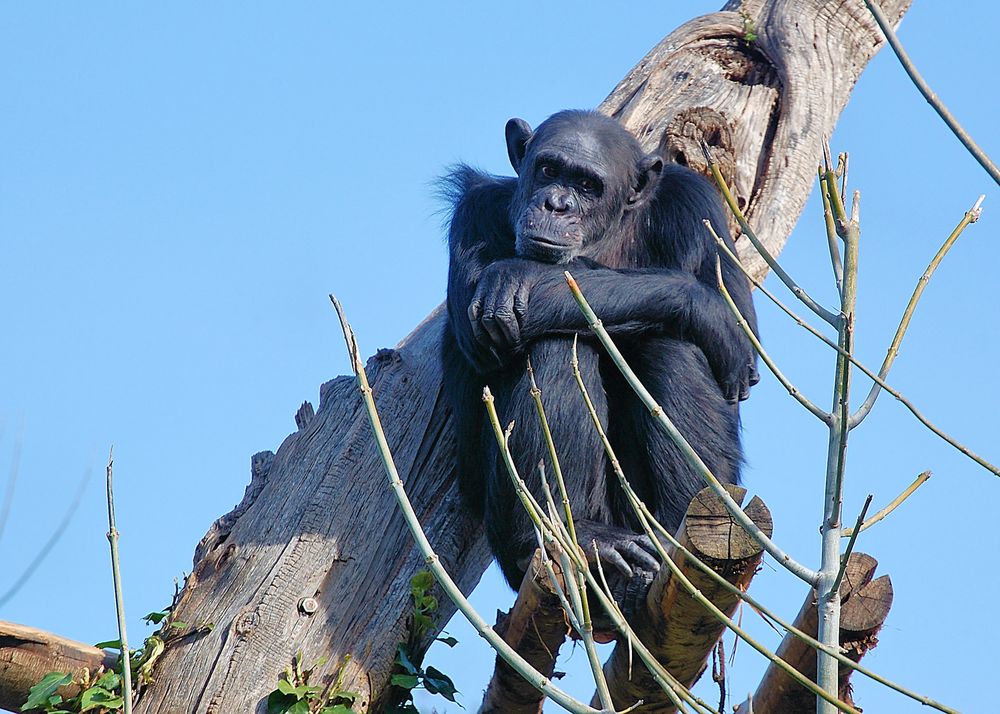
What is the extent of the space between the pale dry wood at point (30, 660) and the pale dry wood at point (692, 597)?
2.29 m

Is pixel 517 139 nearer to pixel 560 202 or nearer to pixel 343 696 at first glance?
pixel 560 202

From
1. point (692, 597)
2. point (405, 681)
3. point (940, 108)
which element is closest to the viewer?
point (940, 108)

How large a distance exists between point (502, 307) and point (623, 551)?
4.01 feet

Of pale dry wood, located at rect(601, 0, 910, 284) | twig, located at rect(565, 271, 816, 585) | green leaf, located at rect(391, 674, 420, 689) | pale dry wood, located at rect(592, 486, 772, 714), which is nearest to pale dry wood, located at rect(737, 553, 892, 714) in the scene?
pale dry wood, located at rect(592, 486, 772, 714)

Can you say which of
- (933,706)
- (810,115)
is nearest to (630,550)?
(933,706)

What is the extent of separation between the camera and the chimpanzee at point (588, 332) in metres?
5.10

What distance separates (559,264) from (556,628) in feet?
5.94

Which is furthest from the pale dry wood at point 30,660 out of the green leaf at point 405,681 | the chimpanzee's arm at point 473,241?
the chimpanzee's arm at point 473,241

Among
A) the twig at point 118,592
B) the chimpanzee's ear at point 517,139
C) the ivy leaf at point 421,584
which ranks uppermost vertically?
the chimpanzee's ear at point 517,139

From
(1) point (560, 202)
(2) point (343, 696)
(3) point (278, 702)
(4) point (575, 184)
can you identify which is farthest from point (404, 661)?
(4) point (575, 184)

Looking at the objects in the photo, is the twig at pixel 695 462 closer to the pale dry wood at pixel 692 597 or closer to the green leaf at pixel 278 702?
the pale dry wood at pixel 692 597

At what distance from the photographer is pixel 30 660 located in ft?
16.6

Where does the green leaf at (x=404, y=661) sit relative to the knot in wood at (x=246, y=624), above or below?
above

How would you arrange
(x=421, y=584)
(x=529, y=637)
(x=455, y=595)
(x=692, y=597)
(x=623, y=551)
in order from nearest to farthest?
(x=455, y=595)
(x=692, y=597)
(x=529, y=637)
(x=623, y=551)
(x=421, y=584)
